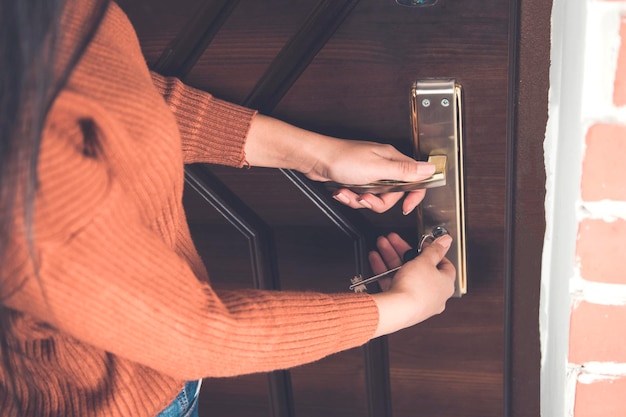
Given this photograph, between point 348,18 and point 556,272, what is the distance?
0.34m

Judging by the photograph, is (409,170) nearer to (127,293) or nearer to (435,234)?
(435,234)

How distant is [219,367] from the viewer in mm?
554

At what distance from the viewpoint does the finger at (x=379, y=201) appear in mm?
721

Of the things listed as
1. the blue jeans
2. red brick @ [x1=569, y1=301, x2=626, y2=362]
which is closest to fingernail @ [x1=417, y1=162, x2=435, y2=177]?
red brick @ [x1=569, y1=301, x2=626, y2=362]

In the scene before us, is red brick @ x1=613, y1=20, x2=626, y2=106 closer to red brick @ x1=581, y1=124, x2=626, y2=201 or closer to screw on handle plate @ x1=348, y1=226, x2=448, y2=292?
red brick @ x1=581, y1=124, x2=626, y2=201

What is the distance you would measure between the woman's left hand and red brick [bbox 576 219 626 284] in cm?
16

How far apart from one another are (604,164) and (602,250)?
0.09 m

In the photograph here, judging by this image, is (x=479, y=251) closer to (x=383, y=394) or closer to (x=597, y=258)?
(x=597, y=258)

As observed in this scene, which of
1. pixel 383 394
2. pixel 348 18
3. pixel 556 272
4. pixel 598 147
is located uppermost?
pixel 348 18

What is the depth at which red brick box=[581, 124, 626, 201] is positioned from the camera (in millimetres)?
629

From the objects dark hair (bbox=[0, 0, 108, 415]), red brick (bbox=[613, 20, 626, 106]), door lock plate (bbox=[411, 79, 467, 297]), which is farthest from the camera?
door lock plate (bbox=[411, 79, 467, 297])

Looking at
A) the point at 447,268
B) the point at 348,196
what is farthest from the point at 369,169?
the point at 447,268

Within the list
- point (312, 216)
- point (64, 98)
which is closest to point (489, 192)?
point (312, 216)

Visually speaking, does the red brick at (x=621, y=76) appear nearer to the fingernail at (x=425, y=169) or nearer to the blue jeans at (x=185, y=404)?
the fingernail at (x=425, y=169)
